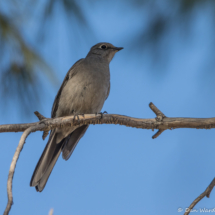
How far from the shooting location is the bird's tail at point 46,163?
4137 millimetres

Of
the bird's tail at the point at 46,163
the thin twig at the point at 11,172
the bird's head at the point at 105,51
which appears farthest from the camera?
the bird's head at the point at 105,51

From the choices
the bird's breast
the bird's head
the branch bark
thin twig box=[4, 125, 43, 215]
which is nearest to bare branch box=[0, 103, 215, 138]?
the branch bark

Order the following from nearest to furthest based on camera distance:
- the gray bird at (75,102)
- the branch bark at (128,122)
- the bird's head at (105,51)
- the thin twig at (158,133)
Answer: the branch bark at (128,122), the thin twig at (158,133), the gray bird at (75,102), the bird's head at (105,51)

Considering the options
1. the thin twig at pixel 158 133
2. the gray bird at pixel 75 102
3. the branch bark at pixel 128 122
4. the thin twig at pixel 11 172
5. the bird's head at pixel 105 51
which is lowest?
the thin twig at pixel 11 172

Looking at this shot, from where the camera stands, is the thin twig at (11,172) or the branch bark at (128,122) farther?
the branch bark at (128,122)

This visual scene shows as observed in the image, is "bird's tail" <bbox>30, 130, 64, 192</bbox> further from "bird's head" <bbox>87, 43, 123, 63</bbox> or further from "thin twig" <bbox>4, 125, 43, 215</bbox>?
"bird's head" <bbox>87, 43, 123, 63</bbox>

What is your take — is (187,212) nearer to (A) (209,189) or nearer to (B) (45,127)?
(A) (209,189)

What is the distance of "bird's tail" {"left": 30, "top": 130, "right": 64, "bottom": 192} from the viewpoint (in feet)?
13.6

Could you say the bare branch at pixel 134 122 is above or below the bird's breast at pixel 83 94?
below

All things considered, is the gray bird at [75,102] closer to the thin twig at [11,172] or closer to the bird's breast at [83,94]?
the bird's breast at [83,94]

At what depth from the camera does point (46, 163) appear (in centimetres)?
448

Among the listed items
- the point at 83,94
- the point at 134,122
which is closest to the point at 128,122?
the point at 134,122

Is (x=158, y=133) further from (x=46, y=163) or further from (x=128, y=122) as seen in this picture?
(x=46, y=163)

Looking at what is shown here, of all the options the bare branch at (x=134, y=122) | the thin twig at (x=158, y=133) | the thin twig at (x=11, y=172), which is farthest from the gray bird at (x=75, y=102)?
the thin twig at (x=11, y=172)
